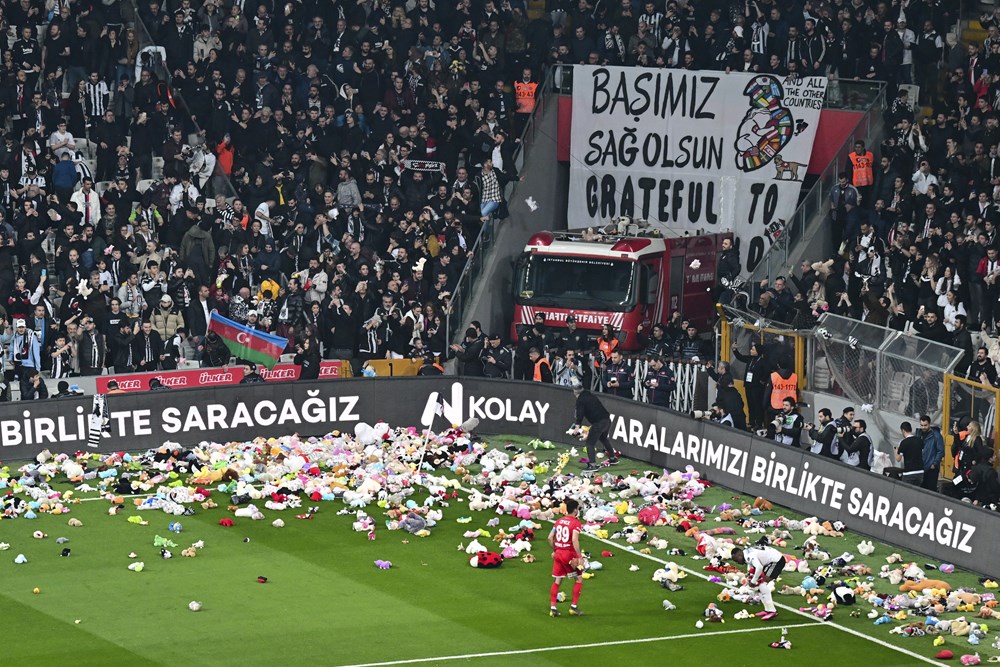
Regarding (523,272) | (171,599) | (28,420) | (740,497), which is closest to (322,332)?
(523,272)

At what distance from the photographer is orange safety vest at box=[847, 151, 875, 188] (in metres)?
40.8

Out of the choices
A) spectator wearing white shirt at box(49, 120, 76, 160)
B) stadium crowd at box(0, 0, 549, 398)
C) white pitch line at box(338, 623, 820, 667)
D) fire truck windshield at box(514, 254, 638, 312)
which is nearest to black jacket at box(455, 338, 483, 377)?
stadium crowd at box(0, 0, 549, 398)

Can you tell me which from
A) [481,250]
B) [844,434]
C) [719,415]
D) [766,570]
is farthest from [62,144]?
[766,570]

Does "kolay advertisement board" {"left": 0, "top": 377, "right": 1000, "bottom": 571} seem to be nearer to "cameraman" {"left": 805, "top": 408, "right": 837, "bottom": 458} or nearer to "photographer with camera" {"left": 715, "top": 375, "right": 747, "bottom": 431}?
"cameraman" {"left": 805, "top": 408, "right": 837, "bottom": 458}

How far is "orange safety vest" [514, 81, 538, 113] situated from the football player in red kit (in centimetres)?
2187

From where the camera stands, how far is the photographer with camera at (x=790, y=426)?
3297 cm

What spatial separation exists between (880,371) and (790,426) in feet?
6.46

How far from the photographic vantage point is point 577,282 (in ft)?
134

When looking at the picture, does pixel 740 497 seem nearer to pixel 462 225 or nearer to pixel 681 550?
pixel 681 550

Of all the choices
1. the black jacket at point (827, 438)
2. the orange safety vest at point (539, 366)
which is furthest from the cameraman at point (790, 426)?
the orange safety vest at point (539, 366)

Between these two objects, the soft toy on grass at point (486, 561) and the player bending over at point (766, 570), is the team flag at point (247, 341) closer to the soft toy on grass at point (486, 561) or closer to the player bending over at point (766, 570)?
the soft toy on grass at point (486, 561)

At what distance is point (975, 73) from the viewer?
40.9 metres

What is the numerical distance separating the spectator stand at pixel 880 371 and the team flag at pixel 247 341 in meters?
11.2

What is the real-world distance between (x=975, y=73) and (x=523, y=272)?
10.8 m
